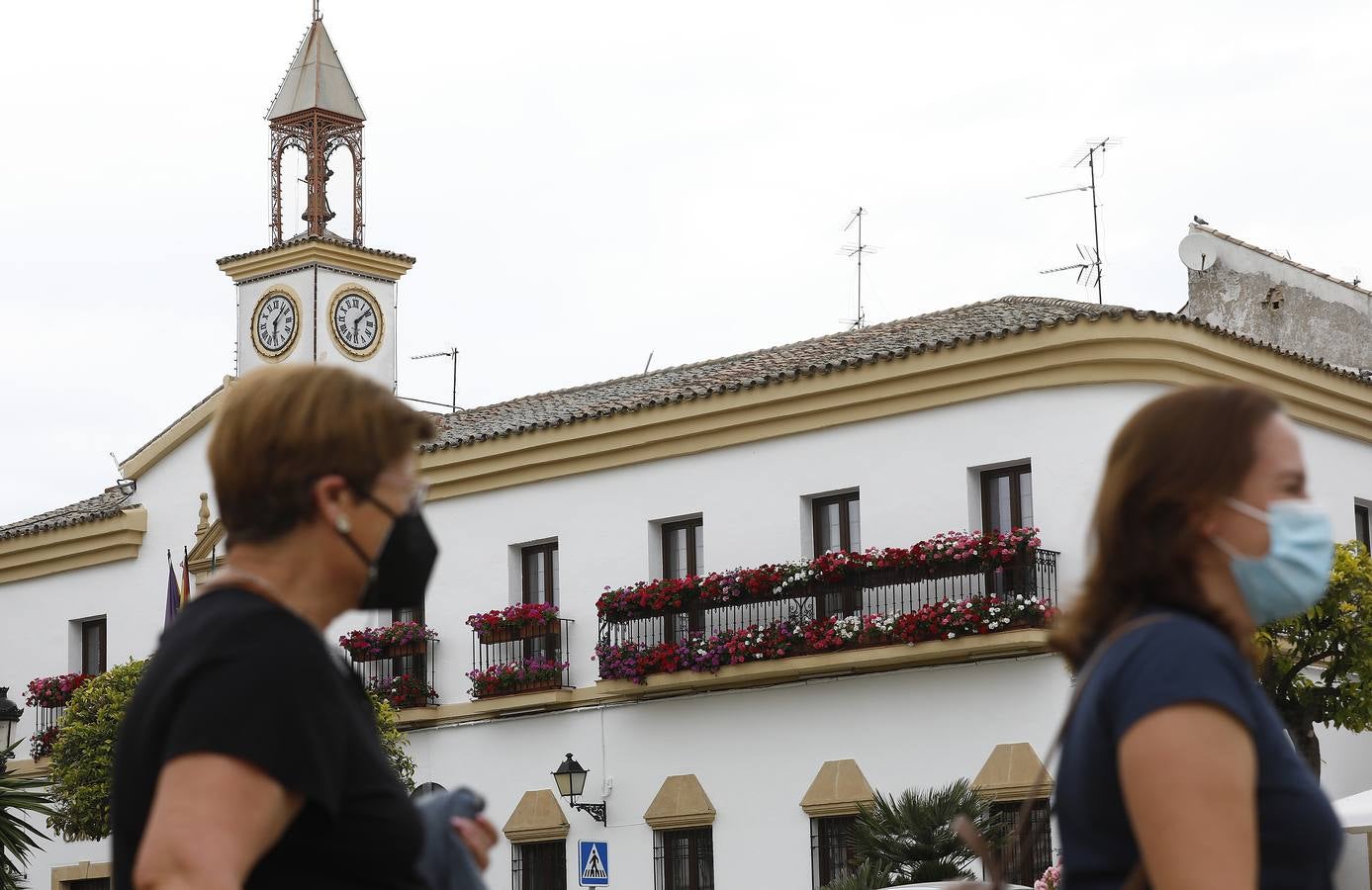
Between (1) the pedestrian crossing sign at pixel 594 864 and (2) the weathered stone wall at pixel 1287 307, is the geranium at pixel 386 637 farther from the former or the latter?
(2) the weathered stone wall at pixel 1287 307

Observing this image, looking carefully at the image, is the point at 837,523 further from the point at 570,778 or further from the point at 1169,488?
the point at 1169,488

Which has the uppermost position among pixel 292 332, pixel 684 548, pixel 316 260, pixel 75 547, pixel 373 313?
pixel 316 260

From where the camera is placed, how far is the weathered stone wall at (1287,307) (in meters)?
30.6

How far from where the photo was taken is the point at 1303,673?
24.1m

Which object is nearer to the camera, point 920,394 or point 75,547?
point 920,394

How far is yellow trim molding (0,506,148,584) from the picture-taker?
3206cm

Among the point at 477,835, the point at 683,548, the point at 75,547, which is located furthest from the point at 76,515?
the point at 477,835

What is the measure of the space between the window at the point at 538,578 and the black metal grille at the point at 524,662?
0.01 meters

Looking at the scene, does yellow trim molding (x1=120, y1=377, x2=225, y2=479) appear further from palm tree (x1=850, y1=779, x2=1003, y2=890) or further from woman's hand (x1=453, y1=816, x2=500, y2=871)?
woman's hand (x1=453, y1=816, x2=500, y2=871)

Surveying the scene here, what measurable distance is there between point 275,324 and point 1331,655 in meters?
17.5

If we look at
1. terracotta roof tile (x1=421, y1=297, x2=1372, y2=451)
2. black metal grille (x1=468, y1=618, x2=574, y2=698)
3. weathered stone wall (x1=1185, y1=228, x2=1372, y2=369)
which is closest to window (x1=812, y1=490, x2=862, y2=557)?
terracotta roof tile (x1=421, y1=297, x2=1372, y2=451)

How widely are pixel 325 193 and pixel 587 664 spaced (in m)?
10.4

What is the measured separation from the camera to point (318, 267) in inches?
1283

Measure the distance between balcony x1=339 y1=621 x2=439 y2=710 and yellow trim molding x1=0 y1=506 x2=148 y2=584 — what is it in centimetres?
552
